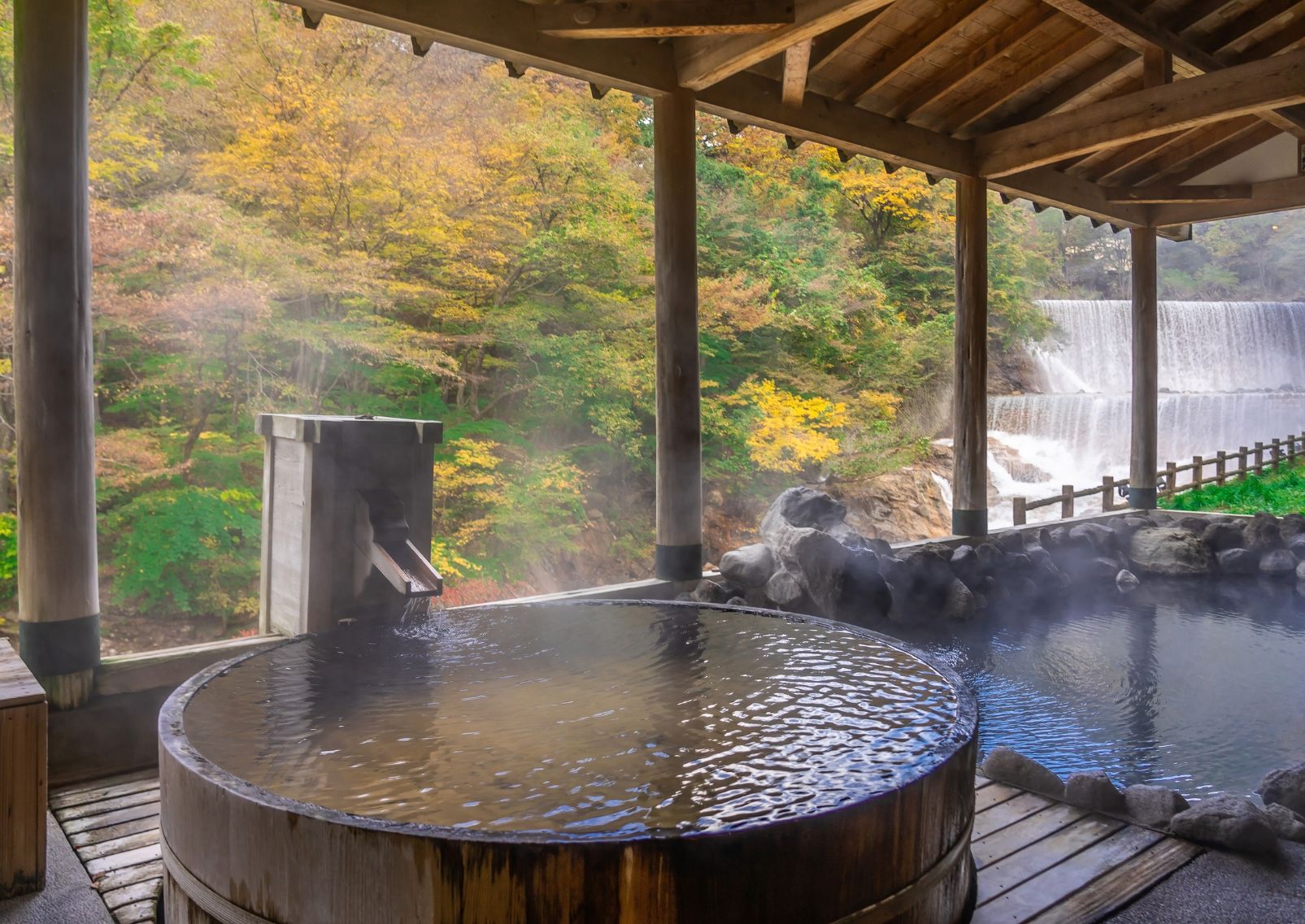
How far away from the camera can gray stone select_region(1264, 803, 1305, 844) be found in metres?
2.29

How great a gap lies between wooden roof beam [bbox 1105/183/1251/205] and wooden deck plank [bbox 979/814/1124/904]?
644 centimetres

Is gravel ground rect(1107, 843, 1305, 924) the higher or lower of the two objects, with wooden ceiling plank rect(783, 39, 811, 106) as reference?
lower

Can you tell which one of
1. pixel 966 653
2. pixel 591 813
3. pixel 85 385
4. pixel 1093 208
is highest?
pixel 1093 208

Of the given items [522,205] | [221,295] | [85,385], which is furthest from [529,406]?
[85,385]

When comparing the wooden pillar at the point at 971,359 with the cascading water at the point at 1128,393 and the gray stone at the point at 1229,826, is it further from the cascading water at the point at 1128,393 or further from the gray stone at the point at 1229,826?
the cascading water at the point at 1128,393

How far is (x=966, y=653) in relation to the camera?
4578 mm

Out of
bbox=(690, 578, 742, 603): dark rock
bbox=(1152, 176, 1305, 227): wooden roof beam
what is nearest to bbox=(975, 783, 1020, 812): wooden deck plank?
bbox=(690, 578, 742, 603): dark rock

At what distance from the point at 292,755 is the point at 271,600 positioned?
5.45 feet

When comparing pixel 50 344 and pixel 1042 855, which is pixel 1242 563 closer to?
pixel 1042 855

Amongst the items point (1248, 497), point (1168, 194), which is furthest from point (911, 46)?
point (1248, 497)

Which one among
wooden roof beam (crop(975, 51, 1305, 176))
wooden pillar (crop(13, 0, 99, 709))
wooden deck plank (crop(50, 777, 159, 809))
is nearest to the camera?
wooden deck plank (crop(50, 777, 159, 809))

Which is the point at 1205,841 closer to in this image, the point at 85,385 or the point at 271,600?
the point at 271,600

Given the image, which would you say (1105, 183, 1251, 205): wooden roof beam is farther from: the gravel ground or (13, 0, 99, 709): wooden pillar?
(13, 0, 99, 709): wooden pillar

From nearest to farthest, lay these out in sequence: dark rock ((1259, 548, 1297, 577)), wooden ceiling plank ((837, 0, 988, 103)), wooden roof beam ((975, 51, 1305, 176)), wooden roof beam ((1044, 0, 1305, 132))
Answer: wooden roof beam ((1044, 0, 1305, 132)), wooden roof beam ((975, 51, 1305, 176)), wooden ceiling plank ((837, 0, 988, 103)), dark rock ((1259, 548, 1297, 577))
